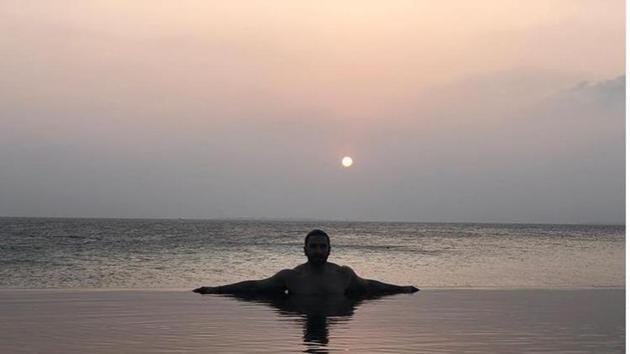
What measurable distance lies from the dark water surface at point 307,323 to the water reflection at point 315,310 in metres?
0.01

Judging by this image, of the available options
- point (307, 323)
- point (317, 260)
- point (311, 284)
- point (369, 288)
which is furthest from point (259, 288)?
point (307, 323)

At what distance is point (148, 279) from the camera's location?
22781 mm

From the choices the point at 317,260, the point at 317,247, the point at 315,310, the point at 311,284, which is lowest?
the point at 315,310

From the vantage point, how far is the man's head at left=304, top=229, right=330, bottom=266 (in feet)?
37.7

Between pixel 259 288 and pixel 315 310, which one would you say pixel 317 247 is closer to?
pixel 259 288

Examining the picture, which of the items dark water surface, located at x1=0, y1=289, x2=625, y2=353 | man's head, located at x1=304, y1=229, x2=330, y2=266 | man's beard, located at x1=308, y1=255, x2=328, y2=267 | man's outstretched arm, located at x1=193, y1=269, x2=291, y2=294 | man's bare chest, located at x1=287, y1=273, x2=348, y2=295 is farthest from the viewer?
man's outstretched arm, located at x1=193, y1=269, x2=291, y2=294

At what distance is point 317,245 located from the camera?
11.5 metres

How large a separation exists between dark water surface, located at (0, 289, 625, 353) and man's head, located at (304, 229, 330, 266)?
2.15 feet

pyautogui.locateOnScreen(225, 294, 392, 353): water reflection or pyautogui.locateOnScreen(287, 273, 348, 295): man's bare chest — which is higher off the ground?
pyautogui.locateOnScreen(287, 273, 348, 295): man's bare chest

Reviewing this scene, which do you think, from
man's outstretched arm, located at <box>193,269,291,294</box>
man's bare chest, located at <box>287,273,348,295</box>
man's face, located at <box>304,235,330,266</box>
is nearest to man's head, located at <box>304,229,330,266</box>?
man's face, located at <box>304,235,330,266</box>

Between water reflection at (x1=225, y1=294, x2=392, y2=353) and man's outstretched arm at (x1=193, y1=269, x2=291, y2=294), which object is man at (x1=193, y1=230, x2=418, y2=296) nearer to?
man's outstretched arm at (x1=193, y1=269, x2=291, y2=294)

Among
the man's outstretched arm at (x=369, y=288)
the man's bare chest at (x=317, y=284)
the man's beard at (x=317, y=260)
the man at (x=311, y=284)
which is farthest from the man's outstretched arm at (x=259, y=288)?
the man's outstretched arm at (x=369, y=288)

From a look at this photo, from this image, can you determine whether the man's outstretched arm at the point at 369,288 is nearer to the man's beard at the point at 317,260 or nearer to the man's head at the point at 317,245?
the man's beard at the point at 317,260

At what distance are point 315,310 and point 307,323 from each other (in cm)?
137
